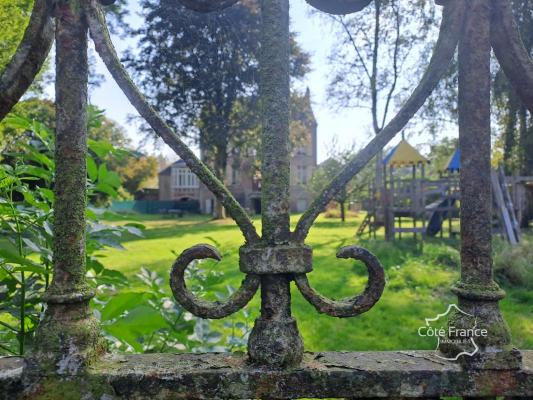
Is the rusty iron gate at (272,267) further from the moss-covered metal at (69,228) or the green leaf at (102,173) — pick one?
the green leaf at (102,173)

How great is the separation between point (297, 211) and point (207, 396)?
39827 mm

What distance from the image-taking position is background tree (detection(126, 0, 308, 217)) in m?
6.14

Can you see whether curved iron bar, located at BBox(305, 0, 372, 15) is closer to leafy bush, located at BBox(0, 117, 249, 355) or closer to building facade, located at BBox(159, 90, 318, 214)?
leafy bush, located at BBox(0, 117, 249, 355)

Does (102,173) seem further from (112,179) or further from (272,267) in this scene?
(272,267)

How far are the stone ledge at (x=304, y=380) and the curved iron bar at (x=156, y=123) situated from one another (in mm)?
390

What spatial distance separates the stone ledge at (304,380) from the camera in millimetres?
1069

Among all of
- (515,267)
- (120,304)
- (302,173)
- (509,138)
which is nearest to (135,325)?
(120,304)

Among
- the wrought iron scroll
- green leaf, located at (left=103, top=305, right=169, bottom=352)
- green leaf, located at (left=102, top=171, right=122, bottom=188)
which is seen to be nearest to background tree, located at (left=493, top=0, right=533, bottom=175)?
green leaf, located at (left=102, top=171, right=122, bottom=188)

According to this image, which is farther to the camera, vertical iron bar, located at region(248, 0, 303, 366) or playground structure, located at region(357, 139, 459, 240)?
playground structure, located at region(357, 139, 459, 240)

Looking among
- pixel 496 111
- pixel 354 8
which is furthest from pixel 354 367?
pixel 496 111

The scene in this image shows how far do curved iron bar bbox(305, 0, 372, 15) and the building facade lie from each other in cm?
1480

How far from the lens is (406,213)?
1512 cm

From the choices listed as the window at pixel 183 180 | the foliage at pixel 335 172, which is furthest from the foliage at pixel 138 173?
the foliage at pixel 335 172

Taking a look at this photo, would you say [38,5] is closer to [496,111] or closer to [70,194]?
[70,194]
